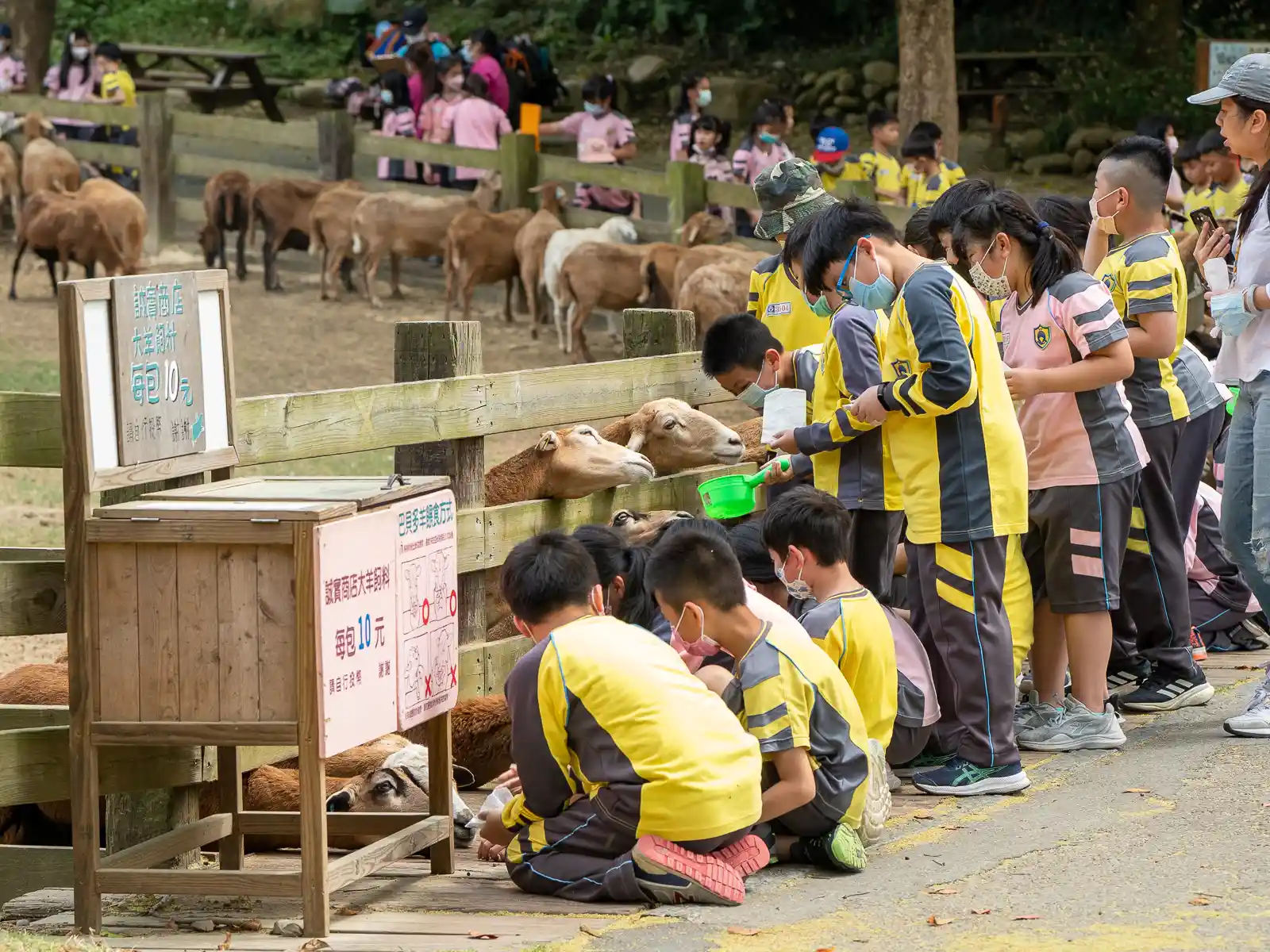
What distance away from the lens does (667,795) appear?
14.9 ft

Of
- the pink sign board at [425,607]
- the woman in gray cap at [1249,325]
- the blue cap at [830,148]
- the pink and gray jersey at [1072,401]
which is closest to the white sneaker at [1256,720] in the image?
the woman in gray cap at [1249,325]

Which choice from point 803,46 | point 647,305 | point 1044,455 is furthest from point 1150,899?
point 803,46

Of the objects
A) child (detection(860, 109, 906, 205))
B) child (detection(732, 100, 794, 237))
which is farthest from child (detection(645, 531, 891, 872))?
child (detection(732, 100, 794, 237))

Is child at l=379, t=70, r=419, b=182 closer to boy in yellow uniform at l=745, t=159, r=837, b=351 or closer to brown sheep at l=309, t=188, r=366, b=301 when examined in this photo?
brown sheep at l=309, t=188, r=366, b=301

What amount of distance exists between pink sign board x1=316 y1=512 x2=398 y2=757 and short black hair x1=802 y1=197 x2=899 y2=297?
1.85m

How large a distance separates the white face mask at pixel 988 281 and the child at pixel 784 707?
1566mm

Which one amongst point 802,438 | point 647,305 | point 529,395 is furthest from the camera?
point 647,305

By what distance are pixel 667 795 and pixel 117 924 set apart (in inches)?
57.6

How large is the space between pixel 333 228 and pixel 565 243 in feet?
10.9

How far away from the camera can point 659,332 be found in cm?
803

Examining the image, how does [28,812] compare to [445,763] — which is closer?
[445,763]

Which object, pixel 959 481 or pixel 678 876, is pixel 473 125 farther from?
pixel 678 876

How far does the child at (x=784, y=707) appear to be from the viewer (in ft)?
15.8

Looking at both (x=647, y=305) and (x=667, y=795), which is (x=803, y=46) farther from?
(x=667, y=795)
